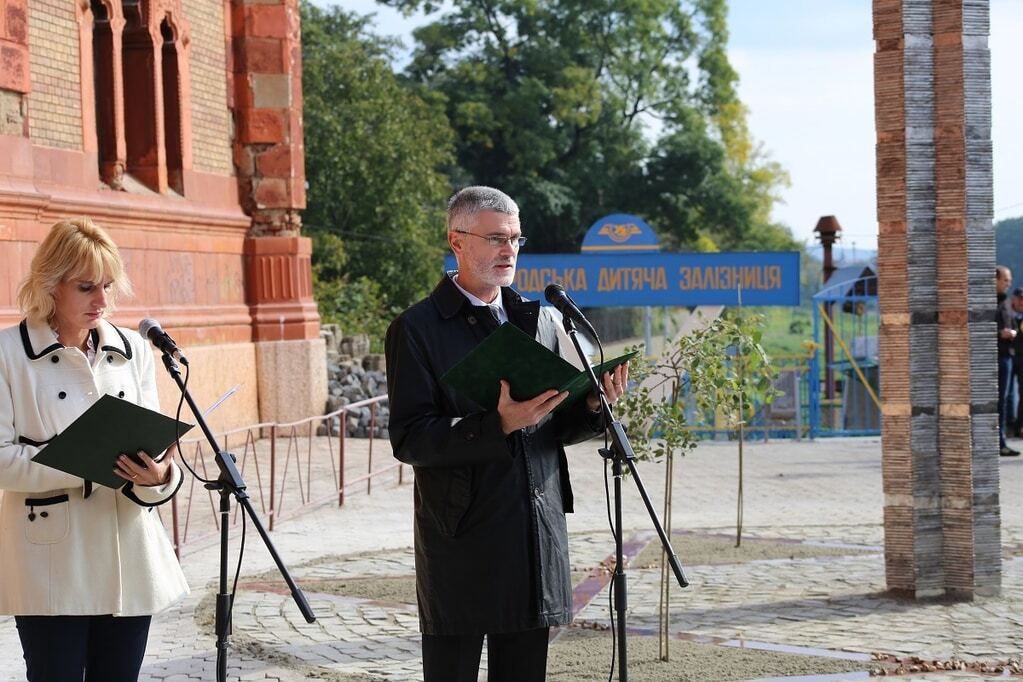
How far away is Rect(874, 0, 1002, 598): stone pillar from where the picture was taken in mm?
8203

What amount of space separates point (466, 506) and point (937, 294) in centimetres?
468

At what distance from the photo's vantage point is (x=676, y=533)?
11156 mm

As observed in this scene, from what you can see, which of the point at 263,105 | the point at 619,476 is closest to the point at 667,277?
the point at 263,105

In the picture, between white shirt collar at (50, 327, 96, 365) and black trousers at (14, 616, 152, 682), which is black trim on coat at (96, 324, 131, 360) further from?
black trousers at (14, 616, 152, 682)

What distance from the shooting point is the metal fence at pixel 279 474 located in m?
11.7

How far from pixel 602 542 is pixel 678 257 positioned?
1049 cm

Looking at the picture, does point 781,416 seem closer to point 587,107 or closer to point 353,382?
point 353,382

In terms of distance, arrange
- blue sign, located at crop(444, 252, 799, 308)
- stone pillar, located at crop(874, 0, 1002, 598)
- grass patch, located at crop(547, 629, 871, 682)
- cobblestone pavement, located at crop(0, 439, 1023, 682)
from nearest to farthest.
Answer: grass patch, located at crop(547, 629, 871, 682), cobblestone pavement, located at crop(0, 439, 1023, 682), stone pillar, located at crop(874, 0, 1002, 598), blue sign, located at crop(444, 252, 799, 308)

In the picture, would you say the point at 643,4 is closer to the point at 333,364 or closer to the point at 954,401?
the point at 333,364

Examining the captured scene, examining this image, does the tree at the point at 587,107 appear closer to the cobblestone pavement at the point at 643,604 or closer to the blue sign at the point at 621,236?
the blue sign at the point at 621,236

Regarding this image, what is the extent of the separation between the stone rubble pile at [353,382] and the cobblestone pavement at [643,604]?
7.07 m

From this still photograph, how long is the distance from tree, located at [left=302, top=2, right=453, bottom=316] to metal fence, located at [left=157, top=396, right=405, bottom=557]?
21.5 meters

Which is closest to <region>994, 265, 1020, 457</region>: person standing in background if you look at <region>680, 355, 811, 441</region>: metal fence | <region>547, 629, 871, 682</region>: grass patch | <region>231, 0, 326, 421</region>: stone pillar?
<region>680, 355, 811, 441</region>: metal fence

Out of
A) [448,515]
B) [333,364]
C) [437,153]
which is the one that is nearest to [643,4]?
[437,153]
